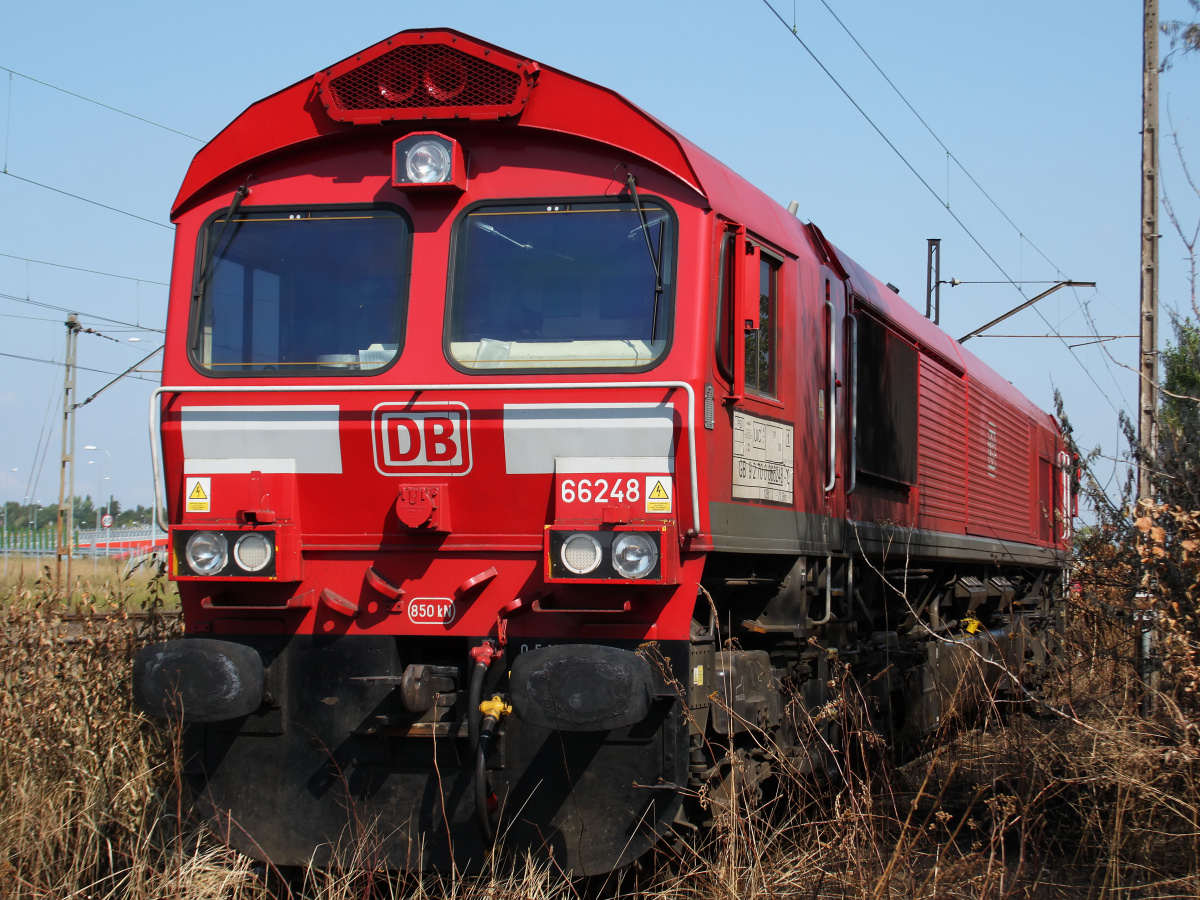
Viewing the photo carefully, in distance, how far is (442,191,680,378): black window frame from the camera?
5.11m

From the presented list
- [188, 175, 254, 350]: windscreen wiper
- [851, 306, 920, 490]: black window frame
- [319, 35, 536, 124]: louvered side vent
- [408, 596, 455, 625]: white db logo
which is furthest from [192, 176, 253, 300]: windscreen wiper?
[851, 306, 920, 490]: black window frame

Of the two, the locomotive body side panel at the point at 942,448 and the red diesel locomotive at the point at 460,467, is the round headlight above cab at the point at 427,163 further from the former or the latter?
the locomotive body side panel at the point at 942,448

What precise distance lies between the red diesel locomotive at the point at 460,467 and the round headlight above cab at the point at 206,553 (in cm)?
1

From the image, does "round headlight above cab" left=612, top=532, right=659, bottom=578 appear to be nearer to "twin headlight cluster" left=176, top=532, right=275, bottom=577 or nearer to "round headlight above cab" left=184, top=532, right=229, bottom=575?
"twin headlight cluster" left=176, top=532, right=275, bottom=577

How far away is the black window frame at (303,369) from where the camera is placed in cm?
536

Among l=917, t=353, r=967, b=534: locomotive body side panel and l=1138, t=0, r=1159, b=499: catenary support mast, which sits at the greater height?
l=1138, t=0, r=1159, b=499: catenary support mast

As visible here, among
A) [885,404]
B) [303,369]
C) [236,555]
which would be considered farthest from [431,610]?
[885,404]

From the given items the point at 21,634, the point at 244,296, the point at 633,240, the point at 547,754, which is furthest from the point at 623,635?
the point at 21,634

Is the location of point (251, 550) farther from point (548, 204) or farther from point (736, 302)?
point (736, 302)

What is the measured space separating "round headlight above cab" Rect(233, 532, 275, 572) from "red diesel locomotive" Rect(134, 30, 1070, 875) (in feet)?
0.04

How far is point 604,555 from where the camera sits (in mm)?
4887

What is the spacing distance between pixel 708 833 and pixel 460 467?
1.95m

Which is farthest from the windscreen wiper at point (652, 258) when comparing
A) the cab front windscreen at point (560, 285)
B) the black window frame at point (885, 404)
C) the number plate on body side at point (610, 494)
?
the black window frame at point (885, 404)

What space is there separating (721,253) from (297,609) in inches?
96.0
